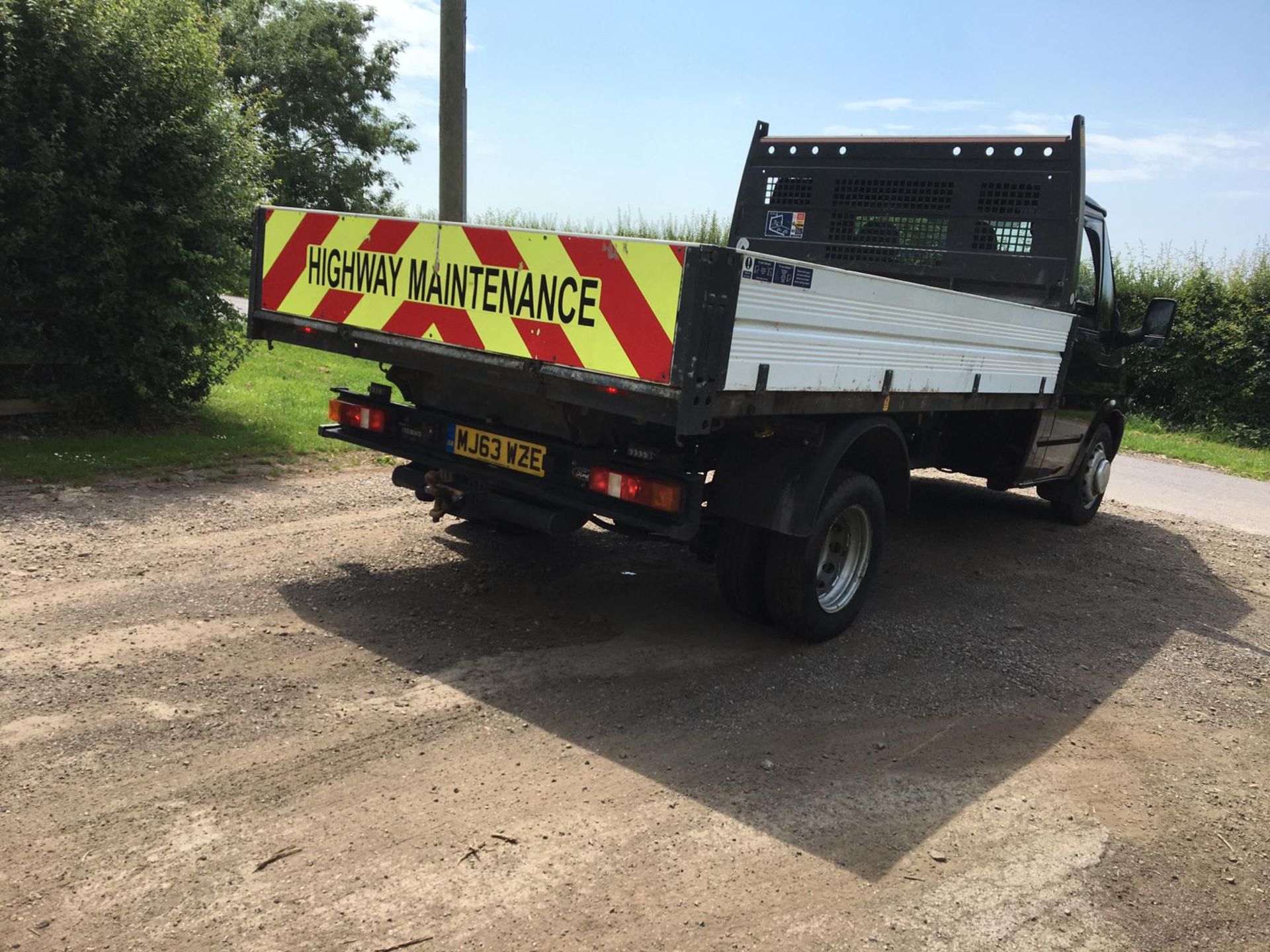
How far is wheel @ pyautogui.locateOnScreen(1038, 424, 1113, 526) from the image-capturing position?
841 centimetres

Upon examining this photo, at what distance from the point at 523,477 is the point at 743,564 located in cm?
116

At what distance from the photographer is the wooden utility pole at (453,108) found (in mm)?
9648

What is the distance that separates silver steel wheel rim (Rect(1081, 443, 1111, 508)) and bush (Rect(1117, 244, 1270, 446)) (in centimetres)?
921

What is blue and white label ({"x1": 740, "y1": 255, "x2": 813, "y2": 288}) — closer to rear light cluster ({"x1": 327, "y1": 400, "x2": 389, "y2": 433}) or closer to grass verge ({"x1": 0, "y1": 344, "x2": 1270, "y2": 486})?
rear light cluster ({"x1": 327, "y1": 400, "x2": 389, "y2": 433})

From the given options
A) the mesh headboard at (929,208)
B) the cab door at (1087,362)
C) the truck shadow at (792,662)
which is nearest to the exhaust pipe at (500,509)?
the truck shadow at (792,662)

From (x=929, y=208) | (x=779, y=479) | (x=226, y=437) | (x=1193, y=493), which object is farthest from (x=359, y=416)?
(x=1193, y=493)

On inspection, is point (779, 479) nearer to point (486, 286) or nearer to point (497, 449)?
point (497, 449)

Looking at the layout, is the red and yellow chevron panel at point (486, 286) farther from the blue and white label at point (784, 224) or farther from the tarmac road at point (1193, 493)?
the tarmac road at point (1193, 493)

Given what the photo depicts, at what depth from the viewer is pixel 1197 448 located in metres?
15.2

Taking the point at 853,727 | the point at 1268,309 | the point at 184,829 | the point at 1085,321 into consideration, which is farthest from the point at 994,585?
the point at 1268,309

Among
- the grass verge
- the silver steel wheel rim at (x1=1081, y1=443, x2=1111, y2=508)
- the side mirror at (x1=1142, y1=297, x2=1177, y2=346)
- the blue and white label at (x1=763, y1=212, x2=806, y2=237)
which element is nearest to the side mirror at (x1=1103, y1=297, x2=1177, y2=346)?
the side mirror at (x1=1142, y1=297, x2=1177, y2=346)

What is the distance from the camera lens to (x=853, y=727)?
427 cm

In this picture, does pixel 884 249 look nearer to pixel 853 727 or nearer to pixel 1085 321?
pixel 1085 321

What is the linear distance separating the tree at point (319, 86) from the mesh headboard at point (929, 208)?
24293 millimetres
